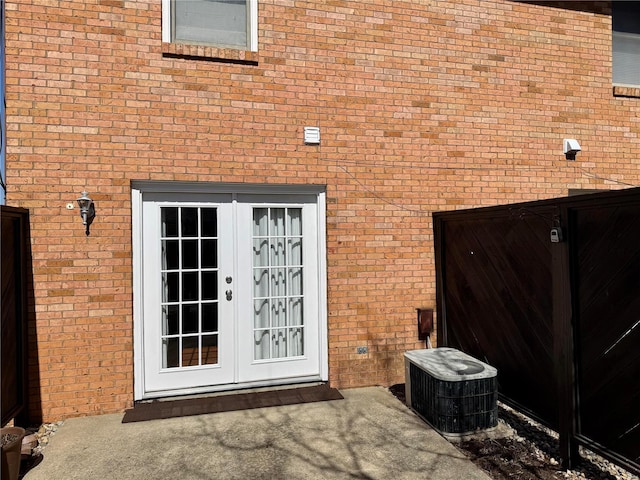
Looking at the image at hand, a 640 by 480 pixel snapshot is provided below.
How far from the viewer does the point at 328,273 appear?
15.7ft

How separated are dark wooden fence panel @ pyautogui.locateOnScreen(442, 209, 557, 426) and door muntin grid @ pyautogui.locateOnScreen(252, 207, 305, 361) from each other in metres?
1.73

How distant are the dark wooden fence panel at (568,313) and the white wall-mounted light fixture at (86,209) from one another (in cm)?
380

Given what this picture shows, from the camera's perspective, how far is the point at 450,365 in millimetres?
3844

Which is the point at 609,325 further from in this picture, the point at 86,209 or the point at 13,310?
the point at 13,310

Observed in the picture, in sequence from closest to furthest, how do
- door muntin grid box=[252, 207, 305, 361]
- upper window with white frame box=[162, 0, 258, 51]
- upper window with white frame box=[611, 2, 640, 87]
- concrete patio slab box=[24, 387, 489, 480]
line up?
concrete patio slab box=[24, 387, 489, 480] < upper window with white frame box=[162, 0, 258, 51] < door muntin grid box=[252, 207, 305, 361] < upper window with white frame box=[611, 2, 640, 87]

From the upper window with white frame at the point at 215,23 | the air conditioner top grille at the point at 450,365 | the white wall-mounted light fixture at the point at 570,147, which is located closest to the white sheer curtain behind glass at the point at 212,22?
the upper window with white frame at the point at 215,23

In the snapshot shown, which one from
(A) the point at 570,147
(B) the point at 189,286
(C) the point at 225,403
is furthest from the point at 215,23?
(A) the point at 570,147

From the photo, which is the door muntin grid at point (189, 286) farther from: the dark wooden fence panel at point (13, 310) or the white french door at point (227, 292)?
the dark wooden fence panel at point (13, 310)

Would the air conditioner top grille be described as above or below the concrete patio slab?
above

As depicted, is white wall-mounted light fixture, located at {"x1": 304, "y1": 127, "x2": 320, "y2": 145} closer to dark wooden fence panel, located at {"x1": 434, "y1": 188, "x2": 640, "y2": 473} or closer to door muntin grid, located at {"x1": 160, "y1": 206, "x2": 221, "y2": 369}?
door muntin grid, located at {"x1": 160, "y1": 206, "x2": 221, "y2": 369}

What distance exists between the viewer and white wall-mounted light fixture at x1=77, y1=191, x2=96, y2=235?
13.4 ft

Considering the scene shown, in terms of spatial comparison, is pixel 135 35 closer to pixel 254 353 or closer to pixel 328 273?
pixel 328 273

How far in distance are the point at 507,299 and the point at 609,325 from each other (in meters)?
1.09

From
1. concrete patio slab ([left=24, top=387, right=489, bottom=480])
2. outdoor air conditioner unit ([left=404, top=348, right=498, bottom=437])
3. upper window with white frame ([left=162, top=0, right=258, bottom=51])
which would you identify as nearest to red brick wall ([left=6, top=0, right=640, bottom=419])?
upper window with white frame ([left=162, top=0, right=258, bottom=51])
